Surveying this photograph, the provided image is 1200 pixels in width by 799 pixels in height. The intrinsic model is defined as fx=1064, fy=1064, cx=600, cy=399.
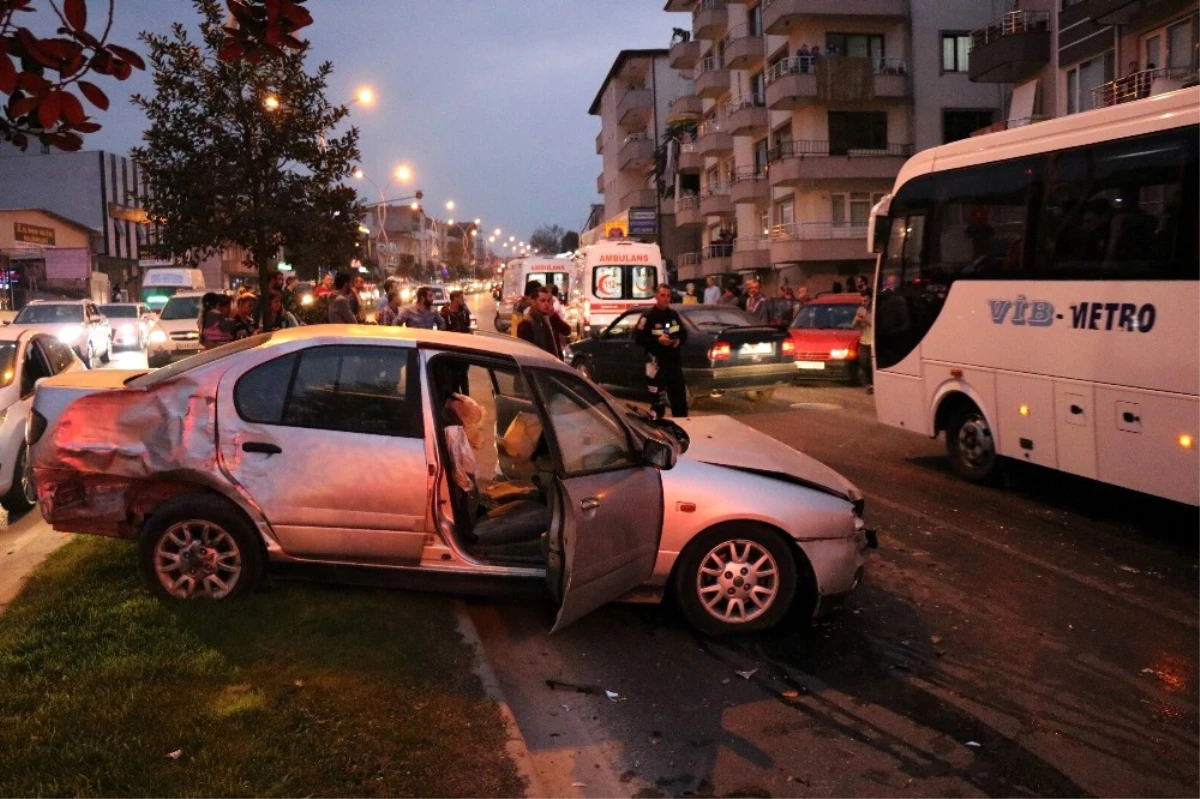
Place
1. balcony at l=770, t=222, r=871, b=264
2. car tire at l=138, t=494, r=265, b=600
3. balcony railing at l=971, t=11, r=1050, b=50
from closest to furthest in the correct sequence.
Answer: car tire at l=138, t=494, r=265, b=600, balcony railing at l=971, t=11, r=1050, b=50, balcony at l=770, t=222, r=871, b=264

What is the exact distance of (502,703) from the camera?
5.05 m

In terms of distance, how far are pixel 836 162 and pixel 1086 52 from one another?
1446 cm

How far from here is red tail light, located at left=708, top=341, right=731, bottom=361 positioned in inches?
624

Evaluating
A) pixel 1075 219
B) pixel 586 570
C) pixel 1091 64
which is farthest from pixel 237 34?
pixel 1091 64

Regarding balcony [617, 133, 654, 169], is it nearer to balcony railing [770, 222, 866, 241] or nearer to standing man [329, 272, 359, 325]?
balcony railing [770, 222, 866, 241]

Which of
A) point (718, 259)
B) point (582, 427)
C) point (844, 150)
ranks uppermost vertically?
point (844, 150)

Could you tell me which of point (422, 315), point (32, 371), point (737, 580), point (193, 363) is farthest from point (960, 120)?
point (193, 363)

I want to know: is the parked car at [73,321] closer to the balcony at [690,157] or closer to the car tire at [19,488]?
the car tire at [19,488]

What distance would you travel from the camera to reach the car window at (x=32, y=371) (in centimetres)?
1020

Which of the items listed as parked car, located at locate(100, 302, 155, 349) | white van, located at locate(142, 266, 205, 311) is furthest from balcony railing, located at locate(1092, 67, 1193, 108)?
white van, located at locate(142, 266, 205, 311)

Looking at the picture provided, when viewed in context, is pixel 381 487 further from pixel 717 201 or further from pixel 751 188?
pixel 717 201

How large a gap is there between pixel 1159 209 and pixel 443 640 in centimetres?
638

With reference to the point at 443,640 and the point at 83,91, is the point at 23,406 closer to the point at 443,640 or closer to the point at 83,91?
the point at 443,640

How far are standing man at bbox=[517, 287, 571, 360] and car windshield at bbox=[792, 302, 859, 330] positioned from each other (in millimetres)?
8339
